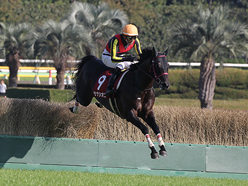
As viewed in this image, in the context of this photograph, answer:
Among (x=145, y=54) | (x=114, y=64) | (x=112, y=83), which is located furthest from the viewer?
(x=114, y=64)

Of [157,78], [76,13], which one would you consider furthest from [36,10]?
[157,78]

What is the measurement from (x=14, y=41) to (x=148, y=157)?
856 inches

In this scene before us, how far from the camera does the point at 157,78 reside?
7.83 metres

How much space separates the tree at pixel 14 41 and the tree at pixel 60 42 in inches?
61.4

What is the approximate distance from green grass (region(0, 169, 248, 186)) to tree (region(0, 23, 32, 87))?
2101 centimetres

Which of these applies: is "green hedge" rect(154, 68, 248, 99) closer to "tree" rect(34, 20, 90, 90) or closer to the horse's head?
"tree" rect(34, 20, 90, 90)

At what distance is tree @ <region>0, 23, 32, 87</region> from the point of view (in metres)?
28.9

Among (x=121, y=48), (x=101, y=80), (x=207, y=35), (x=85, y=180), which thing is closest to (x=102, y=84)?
(x=101, y=80)

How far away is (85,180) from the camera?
7934 millimetres

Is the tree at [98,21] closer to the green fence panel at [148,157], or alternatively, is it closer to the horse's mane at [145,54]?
the green fence panel at [148,157]

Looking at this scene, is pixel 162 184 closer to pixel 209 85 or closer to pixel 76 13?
pixel 209 85

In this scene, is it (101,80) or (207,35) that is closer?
(101,80)

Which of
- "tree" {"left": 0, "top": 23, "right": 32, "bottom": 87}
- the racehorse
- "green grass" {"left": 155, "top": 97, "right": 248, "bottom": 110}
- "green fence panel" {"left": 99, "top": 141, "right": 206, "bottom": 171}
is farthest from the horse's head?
"tree" {"left": 0, "top": 23, "right": 32, "bottom": 87}

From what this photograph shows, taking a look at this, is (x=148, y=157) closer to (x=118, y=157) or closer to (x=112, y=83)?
(x=118, y=157)
